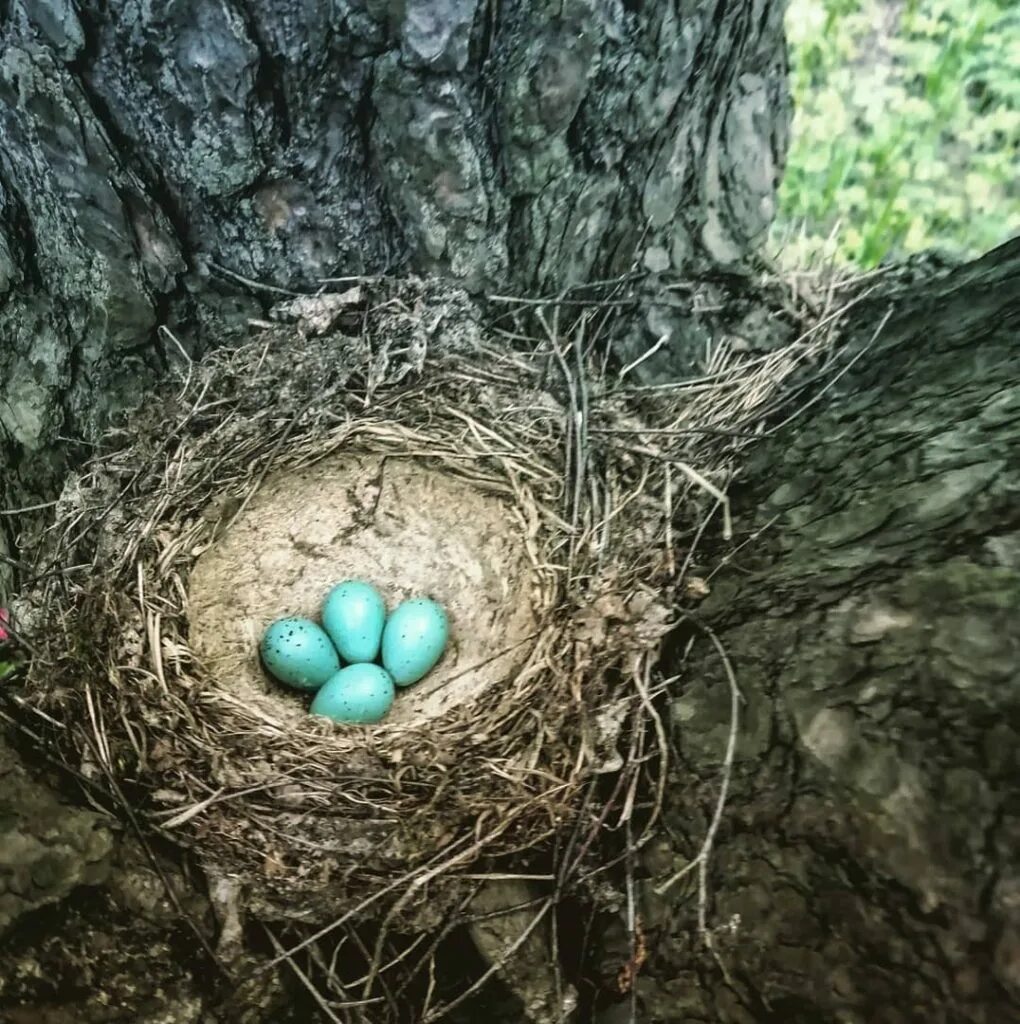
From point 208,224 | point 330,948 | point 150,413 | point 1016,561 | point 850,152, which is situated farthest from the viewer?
point 850,152

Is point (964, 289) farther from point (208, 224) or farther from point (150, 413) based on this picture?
point (150, 413)

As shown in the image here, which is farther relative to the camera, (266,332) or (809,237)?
(809,237)

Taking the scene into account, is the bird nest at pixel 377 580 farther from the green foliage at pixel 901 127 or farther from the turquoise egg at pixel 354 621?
the green foliage at pixel 901 127

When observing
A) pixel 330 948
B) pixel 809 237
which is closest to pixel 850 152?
pixel 809 237

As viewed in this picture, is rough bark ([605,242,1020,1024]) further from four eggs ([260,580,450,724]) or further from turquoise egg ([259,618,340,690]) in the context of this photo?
turquoise egg ([259,618,340,690])

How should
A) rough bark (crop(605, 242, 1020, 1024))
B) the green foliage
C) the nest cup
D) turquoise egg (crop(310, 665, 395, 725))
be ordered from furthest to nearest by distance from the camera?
the green foliage < turquoise egg (crop(310, 665, 395, 725)) < the nest cup < rough bark (crop(605, 242, 1020, 1024))

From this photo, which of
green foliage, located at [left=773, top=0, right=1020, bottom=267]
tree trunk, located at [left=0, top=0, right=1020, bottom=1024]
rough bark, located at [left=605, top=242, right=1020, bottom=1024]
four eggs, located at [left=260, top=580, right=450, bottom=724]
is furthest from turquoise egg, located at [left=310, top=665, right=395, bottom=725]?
green foliage, located at [left=773, top=0, right=1020, bottom=267]

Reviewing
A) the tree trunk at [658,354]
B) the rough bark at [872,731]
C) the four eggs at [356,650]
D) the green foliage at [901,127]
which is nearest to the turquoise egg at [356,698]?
the four eggs at [356,650]

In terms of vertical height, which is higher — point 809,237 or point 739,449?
point 809,237

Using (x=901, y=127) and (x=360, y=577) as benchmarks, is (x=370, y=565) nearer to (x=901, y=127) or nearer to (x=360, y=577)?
(x=360, y=577)
